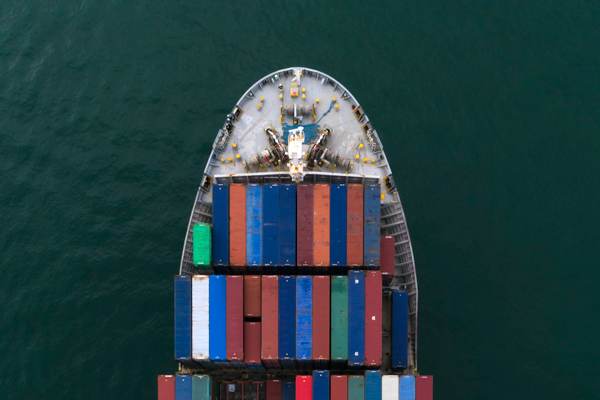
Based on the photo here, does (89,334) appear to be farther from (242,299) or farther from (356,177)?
(356,177)

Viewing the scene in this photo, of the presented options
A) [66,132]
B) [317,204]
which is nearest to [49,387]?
[66,132]

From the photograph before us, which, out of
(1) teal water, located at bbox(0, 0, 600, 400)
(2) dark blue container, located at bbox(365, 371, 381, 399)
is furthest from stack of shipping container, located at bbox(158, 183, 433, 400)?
(1) teal water, located at bbox(0, 0, 600, 400)

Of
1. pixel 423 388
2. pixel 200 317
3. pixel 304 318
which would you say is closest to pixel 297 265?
pixel 304 318

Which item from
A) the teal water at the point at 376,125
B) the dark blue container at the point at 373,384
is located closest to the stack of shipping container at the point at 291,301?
the dark blue container at the point at 373,384

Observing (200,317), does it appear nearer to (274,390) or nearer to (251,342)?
(251,342)

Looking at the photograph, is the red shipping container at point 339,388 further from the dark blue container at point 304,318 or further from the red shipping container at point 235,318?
the red shipping container at point 235,318
